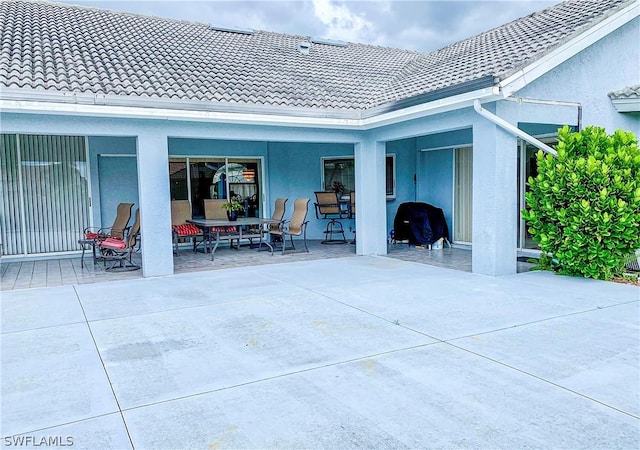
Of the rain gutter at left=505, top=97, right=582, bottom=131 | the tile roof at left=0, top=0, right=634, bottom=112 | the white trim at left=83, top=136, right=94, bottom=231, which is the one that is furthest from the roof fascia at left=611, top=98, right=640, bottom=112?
the white trim at left=83, top=136, right=94, bottom=231

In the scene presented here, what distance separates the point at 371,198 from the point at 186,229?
14.3ft

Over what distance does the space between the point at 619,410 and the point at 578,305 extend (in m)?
3.01

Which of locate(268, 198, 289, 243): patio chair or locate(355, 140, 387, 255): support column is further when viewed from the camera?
locate(268, 198, 289, 243): patio chair

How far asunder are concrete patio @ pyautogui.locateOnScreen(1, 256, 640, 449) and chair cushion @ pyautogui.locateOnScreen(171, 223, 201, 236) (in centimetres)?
368

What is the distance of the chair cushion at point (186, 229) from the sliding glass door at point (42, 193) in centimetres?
222

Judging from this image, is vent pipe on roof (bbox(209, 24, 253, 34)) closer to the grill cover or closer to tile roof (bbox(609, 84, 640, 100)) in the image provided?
the grill cover

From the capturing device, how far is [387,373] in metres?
3.95

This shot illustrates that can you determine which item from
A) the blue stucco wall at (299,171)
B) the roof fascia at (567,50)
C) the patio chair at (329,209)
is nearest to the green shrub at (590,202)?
the roof fascia at (567,50)

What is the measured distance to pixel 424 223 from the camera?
1188 cm

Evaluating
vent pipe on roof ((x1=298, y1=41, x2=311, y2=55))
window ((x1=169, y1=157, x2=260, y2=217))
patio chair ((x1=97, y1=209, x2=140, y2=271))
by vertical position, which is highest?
vent pipe on roof ((x1=298, y1=41, x2=311, y2=55))

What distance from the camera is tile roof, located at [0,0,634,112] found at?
8.20m

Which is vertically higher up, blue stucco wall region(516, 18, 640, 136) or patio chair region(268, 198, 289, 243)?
blue stucco wall region(516, 18, 640, 136)

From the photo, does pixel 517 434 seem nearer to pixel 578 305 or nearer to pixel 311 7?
pixel 578 305

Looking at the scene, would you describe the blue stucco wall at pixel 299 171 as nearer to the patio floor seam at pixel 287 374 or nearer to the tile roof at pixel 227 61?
the tile roof at pixel 227 61
